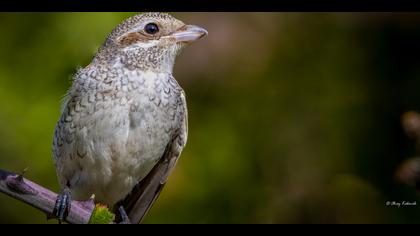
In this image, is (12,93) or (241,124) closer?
(12,93)

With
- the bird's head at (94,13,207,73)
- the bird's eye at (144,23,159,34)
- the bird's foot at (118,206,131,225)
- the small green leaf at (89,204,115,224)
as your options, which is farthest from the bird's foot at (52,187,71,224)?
the bird's eye at (144,23,159,34)

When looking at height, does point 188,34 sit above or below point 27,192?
above

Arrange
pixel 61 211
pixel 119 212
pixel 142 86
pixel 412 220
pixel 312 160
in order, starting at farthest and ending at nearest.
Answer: pixel 312 160 < pixel 412 220 < pixel 119 212 < pixel 142 86 < pixel 61 211

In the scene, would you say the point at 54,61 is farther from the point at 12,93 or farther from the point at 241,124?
the point at 241,124

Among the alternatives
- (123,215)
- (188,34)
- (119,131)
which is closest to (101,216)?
(119,131)

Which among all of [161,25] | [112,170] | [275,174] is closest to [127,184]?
[112,170]

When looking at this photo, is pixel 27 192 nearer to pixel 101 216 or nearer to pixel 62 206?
pixel 101 216
